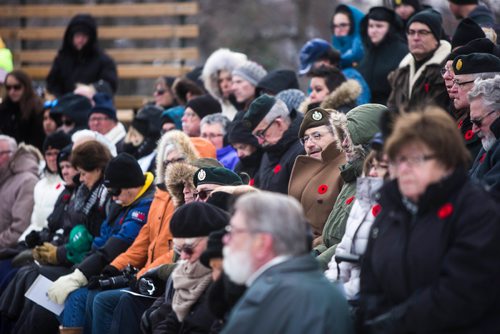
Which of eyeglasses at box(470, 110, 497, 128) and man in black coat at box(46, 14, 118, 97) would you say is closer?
eyeglasses at box(470, 110, 497, 128)

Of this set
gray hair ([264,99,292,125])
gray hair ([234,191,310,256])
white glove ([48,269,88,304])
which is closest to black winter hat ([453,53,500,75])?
gray hair ([264,99,292,125])

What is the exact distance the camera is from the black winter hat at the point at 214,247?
552cm

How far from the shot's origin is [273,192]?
24.9ft

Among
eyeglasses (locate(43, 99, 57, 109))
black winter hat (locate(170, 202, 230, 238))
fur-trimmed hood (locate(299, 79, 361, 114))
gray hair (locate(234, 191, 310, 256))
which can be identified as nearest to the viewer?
gray hair (locate(234, 191, 310, 256))

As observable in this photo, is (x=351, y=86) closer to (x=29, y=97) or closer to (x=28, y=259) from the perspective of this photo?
(x=28, y=259)

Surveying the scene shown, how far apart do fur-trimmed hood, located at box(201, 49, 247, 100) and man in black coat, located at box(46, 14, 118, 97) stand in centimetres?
272

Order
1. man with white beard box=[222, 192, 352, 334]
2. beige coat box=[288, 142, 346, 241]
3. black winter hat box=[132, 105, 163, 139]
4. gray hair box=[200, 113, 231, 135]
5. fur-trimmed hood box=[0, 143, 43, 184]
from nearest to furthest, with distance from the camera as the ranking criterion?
man with white beard box=[222, 192, 352, 334], beige coat box=[288, 142, 346, 241], gray hair box=[200, 113, 231, 135], black winter hat box=[132, 105, 163, 139], fur-trimmed hood box=[0, 143, 43, 184]

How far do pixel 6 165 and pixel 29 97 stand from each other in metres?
2.15

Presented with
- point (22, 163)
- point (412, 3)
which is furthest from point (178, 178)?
point (412, 3)

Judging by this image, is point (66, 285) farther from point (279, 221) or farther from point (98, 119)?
point (279, 221)

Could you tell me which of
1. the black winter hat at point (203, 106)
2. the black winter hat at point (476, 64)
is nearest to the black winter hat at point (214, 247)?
the black winter hat at point (476, 64)

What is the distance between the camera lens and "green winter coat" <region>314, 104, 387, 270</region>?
→ 20.2ft

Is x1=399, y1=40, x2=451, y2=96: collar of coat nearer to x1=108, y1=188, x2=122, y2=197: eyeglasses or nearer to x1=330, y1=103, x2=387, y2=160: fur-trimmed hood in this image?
x1=330, y1=103, x2=387, y2=160: fur-trimmed hood

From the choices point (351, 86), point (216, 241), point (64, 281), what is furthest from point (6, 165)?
point (216, 241)
